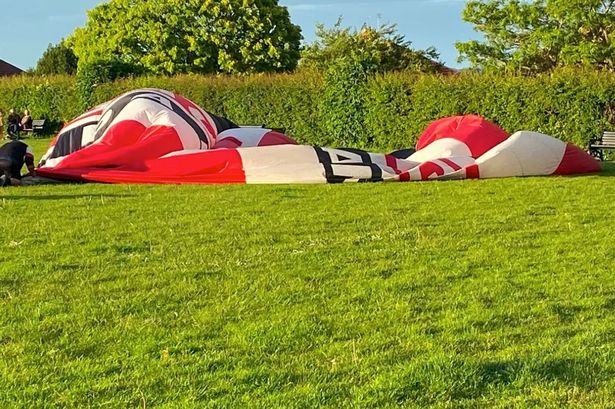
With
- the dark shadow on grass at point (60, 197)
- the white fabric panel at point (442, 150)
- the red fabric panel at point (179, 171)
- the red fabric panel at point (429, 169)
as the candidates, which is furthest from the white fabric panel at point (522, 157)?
the dark shadow on grass at point (60, 197)

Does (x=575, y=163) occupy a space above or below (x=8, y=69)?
below

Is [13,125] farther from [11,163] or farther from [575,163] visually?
[575,163]

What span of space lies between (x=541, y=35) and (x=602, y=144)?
22638 mm

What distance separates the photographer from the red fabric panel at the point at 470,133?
13.4 metres

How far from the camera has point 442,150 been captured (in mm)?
13305

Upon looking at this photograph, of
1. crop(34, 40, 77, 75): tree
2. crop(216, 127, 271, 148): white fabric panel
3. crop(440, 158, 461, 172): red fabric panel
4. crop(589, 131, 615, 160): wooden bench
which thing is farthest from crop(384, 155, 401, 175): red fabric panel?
crop(34, 40, 77, 75): tree

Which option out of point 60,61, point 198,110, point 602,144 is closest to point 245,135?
point 198,110

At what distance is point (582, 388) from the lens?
3.58 metres

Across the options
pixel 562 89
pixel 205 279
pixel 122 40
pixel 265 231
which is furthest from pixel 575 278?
pixel 122 40

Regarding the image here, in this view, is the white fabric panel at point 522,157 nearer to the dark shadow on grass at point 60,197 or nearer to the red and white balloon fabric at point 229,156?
the red and white balloon fabric at point 229,156

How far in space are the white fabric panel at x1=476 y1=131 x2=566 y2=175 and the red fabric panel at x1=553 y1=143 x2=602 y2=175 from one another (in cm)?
13

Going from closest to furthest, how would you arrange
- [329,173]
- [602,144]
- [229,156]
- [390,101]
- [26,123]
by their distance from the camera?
[329,173], [229,156], [602,144], [390,101], [26,123]

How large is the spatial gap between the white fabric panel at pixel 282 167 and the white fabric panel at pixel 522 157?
2706 millimetres

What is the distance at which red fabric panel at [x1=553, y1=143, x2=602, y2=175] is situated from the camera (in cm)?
1317
